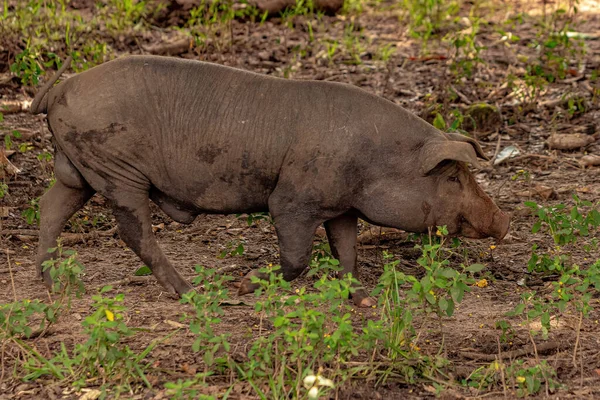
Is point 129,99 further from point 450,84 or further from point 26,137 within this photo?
point 450,84

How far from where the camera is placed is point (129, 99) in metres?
5.30

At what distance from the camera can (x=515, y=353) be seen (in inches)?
185

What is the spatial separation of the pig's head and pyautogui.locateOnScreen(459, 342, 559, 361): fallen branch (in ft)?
2.92

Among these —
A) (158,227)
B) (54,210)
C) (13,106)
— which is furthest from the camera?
(13,106)

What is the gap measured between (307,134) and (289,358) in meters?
1.50

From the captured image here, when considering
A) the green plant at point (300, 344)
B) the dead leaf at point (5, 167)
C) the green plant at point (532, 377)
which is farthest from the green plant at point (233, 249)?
the green plant at point (532, 377)

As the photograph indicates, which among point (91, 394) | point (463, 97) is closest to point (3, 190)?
point (91, 394)

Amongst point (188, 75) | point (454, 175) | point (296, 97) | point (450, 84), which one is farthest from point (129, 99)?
point (450, 84)

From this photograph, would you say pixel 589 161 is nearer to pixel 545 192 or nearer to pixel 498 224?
pixel 545 192

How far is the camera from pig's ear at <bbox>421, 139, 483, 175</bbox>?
17.0 ft

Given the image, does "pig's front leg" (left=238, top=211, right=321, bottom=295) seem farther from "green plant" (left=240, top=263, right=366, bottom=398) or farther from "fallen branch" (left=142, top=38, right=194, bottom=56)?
"fallen branch" (left=142, top=38, right=194, bottom=56)

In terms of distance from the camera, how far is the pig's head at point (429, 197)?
534 cm

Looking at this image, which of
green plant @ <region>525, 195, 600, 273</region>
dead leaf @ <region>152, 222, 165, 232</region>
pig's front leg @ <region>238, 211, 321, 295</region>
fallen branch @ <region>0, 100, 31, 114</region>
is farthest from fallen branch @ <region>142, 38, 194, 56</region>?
green plant @ <region>525, 195, 600, 273</region>

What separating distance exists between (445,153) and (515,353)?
1146mm
